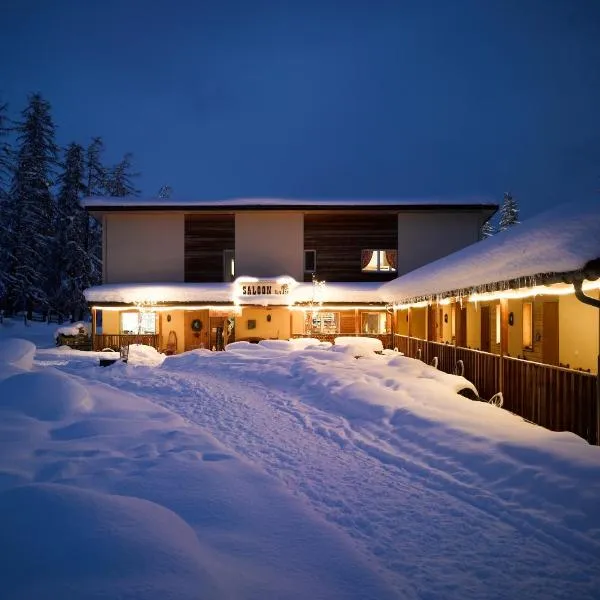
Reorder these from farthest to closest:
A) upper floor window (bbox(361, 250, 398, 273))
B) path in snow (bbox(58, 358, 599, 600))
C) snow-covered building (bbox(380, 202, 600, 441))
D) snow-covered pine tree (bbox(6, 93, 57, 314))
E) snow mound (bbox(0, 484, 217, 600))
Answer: snow-covered pine tree (bbox(6, 93, 57, 314))
upper floor window (bbox(361, 250, 398, 273))
snow-covered building (bbox(380, 202, 600, 441))
path in snow (bbox(58, 358, 599, 600))
snow mound (bbox(0, 484, 217, 600))

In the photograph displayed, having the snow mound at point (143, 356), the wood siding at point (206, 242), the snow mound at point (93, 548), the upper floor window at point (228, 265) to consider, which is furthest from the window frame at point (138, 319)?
the snow mound at point (93, 548)

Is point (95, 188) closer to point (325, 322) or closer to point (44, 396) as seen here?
point (325, 322)

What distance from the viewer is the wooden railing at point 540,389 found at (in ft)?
23.8

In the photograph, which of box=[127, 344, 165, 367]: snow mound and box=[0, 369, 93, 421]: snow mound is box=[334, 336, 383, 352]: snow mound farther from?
box=[0, 369, 93, 421]: snow mound

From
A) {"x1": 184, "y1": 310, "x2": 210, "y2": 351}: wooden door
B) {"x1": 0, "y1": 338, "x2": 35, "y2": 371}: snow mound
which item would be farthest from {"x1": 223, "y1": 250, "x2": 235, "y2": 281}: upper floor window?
{"x1": 0, "y1": 338, "x2": 35, "y2": 371}: snow mound

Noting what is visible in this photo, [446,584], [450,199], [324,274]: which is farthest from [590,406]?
[450,199]

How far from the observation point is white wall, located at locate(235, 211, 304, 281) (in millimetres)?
26672

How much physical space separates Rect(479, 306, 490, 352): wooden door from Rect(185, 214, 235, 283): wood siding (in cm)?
1385

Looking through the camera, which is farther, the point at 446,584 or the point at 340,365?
the point at 340,365

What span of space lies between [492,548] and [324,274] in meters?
22.7

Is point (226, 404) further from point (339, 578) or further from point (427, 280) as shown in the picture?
point (427, 280)

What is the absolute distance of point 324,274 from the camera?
26.5m

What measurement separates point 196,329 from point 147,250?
214 inches

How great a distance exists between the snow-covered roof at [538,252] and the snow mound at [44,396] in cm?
806
